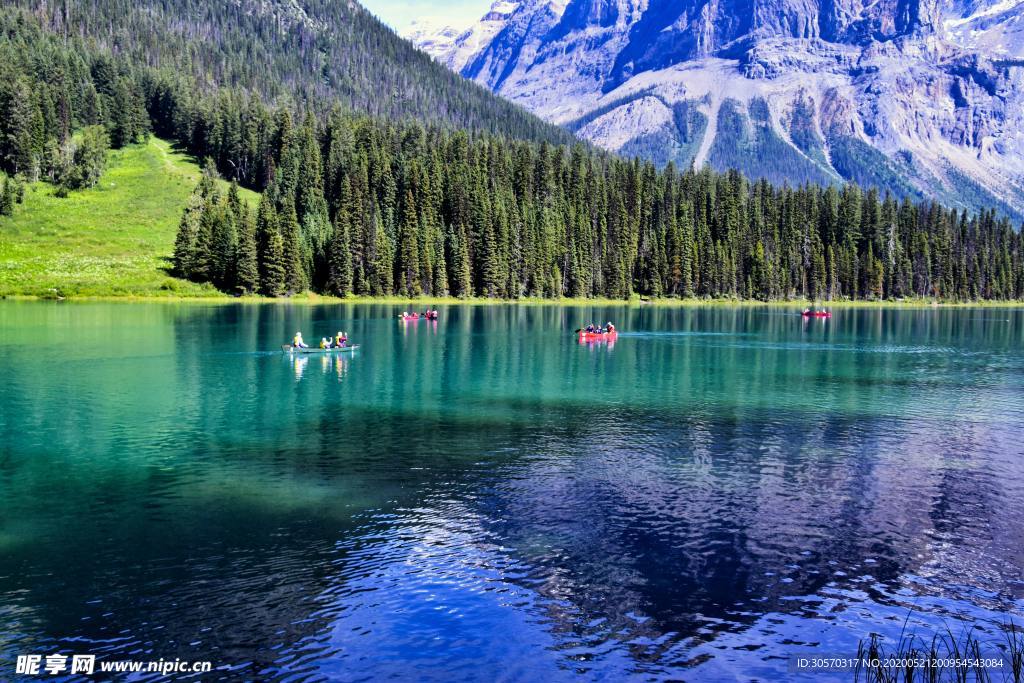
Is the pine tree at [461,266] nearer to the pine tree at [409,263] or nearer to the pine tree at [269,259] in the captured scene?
the pine tree at [409,263]

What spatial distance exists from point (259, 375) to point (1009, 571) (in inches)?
2038

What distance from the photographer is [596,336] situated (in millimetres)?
98375

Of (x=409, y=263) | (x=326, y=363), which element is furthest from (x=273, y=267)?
(x=326, y=363)

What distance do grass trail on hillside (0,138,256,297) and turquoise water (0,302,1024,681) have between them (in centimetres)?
8802

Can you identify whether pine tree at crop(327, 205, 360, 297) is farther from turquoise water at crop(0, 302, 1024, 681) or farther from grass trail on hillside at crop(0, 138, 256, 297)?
turquoise water at crop(0, 302, 1024, 681)

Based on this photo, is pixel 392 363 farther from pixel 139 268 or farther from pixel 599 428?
pixel 139 268

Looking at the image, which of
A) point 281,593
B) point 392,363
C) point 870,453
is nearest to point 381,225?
point 392,363

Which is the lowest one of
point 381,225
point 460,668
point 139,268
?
point 460,668

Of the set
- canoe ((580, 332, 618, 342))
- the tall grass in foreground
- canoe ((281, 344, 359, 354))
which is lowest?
the tall grass in foreground

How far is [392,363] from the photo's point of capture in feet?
235

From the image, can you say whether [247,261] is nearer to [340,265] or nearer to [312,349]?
[340,265]

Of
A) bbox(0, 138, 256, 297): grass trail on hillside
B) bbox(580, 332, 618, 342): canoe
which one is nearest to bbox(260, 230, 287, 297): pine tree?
bbox(0, 138, 256, 297): grass trail on hillside

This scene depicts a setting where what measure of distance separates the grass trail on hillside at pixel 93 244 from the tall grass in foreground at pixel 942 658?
146 meters

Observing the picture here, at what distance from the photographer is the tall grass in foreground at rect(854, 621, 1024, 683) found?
58.3 ft
